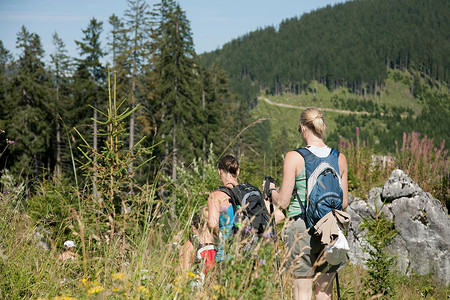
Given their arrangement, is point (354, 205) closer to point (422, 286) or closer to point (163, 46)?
point (422, 286)

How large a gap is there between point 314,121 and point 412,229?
15.1ft

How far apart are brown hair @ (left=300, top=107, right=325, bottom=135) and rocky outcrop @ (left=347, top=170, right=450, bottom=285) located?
12.7ft

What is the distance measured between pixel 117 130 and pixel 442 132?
165956mm

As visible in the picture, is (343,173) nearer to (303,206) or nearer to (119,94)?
(303,206)

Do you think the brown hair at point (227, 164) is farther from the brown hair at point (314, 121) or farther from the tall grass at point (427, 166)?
the tall grass at point (427, 166)

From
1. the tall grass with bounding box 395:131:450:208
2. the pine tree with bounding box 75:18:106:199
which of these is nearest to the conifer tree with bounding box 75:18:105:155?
the pine tree with bounding box 75:18:106:199

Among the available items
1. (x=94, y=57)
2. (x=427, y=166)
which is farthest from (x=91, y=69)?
(x=427, y=166)

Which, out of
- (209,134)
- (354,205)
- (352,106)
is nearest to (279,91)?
(352,106)

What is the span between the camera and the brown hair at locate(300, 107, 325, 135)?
3.11m

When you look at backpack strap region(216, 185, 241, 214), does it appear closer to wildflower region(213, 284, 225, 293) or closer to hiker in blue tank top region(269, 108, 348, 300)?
hiker in blue tank top region(269, 108, 348, 300)

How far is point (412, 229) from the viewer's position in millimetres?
6590

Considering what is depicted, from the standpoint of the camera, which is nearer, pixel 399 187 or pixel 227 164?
pixel 227 164

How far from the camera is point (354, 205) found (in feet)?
23.2

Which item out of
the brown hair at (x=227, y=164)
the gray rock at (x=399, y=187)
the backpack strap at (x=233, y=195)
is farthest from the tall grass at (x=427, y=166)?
the backpack strap at (x=233, y=195)
